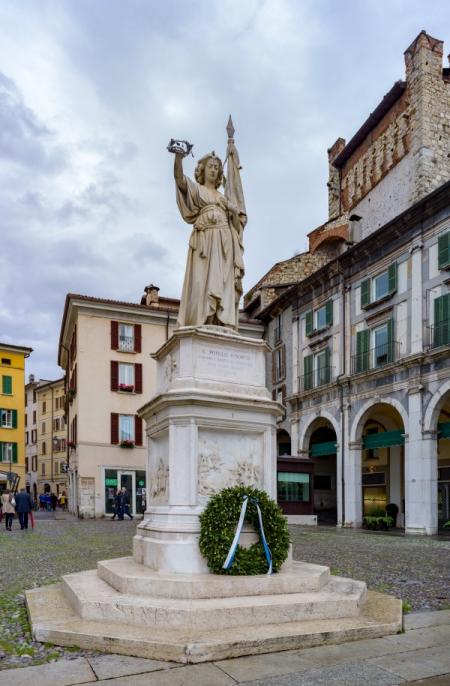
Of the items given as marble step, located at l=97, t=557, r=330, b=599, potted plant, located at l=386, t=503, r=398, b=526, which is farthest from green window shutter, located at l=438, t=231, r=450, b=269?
marble step, located at l=97, t=557, r=330, b=599

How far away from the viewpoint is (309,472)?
28859mm

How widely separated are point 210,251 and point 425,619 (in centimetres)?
517

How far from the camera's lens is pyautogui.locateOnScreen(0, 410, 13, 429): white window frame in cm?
4857

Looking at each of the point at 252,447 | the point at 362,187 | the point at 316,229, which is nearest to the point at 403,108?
the point at 362,187

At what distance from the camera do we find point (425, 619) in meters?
6.62

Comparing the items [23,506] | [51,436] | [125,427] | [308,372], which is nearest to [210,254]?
[23,506]

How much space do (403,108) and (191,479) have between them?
94.9ft

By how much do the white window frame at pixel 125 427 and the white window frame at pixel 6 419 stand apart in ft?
56.5

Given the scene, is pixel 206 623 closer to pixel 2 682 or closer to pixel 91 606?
pixel 91 606

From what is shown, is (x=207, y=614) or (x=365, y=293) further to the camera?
(x=365, y=293)

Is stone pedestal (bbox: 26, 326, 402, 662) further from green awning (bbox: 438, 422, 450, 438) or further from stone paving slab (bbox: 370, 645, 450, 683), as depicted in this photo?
green awning (bbox: 438, 422, 450, 438)

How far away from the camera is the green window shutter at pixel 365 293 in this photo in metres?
28.1

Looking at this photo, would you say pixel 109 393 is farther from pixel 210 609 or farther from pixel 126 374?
pixel 210 609

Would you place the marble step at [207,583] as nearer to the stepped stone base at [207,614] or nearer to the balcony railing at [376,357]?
the stepped stone base at [207,614]
